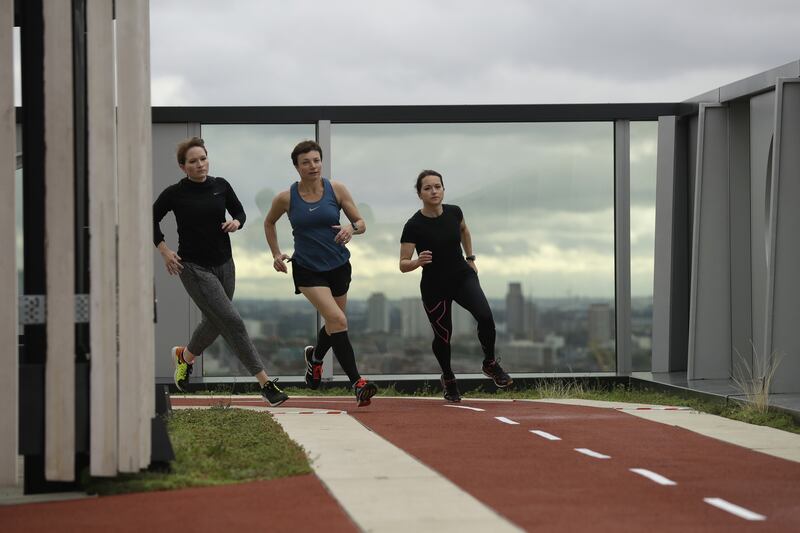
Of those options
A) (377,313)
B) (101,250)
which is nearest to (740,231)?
(377,313)

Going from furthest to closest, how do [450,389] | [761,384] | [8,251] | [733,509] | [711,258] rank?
[711,258] → [450,389] → [761,384] → [8,251] → [733,509]

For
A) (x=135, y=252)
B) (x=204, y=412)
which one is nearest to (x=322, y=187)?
(x=204, y=412)

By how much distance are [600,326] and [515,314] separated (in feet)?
3.34

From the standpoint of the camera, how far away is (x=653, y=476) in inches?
248

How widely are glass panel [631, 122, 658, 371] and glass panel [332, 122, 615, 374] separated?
27 cm

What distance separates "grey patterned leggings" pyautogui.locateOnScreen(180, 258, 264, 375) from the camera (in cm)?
993

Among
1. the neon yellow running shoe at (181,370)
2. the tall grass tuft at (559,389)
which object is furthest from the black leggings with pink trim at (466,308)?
the neon yellow running shoe at (181,370)

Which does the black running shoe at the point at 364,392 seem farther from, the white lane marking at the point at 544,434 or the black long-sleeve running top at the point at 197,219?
the white lane marking at the point at 544,434

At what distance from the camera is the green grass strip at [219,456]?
602 cm

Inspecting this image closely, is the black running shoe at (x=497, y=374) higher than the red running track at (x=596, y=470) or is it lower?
higher

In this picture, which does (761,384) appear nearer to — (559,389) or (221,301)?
(559,389)

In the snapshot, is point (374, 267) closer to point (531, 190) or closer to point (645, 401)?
point (531, 190)

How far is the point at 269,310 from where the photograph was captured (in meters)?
15.2

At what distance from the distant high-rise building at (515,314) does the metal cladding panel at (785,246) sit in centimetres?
435
